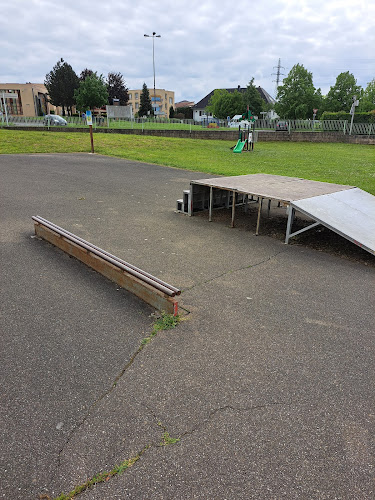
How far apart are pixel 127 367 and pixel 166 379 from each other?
1.29ft

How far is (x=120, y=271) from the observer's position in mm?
4684

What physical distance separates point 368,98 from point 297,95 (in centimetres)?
1414

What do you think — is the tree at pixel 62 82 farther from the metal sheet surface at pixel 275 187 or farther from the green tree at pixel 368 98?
the metal sheet surface at pixel 275 187

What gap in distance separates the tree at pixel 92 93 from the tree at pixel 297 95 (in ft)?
85.2

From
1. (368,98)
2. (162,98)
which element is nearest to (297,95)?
(368,98)

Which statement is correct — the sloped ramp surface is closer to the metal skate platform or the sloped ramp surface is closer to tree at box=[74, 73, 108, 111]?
the metal skate platform

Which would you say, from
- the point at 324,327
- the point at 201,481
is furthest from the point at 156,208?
the point at 201,481

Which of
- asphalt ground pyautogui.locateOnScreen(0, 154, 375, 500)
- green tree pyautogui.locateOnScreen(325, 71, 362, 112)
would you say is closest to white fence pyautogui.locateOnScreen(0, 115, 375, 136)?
green tree pyautogui.locateOnScreen(325, 71, 362, 112)

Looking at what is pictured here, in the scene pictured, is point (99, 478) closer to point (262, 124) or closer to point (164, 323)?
point (164, 323)

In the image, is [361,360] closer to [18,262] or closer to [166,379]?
[166,379]

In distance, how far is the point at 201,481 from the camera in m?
2.20

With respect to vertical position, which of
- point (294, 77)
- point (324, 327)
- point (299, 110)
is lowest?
point (324, 327)

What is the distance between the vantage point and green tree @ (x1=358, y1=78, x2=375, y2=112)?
51000mm

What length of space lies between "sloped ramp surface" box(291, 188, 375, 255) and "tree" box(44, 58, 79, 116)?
63888 millimetres
